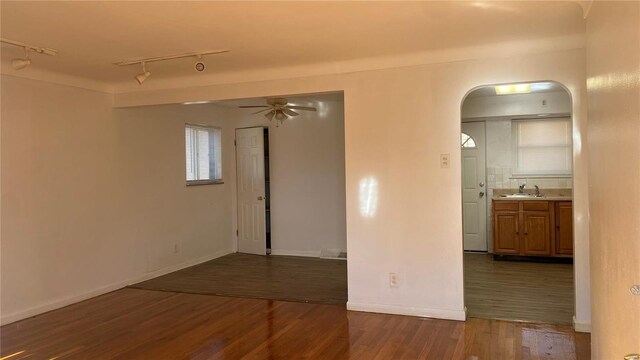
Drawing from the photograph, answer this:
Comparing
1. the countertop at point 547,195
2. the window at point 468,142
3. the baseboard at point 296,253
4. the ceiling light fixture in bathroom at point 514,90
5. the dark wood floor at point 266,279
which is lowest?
the dark wood floor at point 266,279

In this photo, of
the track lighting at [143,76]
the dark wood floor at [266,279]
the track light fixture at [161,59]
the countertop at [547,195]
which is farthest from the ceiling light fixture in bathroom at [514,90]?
the track lighting at [143,76]

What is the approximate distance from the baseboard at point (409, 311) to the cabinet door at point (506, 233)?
2.72 m

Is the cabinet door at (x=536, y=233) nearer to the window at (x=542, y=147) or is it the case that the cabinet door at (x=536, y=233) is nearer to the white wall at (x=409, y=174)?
the window at (x=542, y=147)

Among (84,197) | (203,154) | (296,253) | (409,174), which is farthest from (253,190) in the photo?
(409,174)

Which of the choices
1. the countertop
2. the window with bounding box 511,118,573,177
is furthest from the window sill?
the window with bounding box 511,118,573,177

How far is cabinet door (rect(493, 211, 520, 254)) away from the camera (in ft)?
20.2

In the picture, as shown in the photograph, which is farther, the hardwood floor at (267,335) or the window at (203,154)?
the window at (203,154)

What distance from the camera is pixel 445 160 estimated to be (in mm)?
3879

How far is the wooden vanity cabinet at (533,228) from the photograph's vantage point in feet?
19.4

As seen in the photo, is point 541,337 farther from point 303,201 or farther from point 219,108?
point 219,108

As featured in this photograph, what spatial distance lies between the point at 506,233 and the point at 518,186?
0.86 metres

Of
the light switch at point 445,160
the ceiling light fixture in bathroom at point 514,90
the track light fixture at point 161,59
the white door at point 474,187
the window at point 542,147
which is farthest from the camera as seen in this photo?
the white door at point 474,187

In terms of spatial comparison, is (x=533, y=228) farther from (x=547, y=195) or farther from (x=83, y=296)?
(x=83, y=296)

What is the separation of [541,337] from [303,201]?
13.7 feet
